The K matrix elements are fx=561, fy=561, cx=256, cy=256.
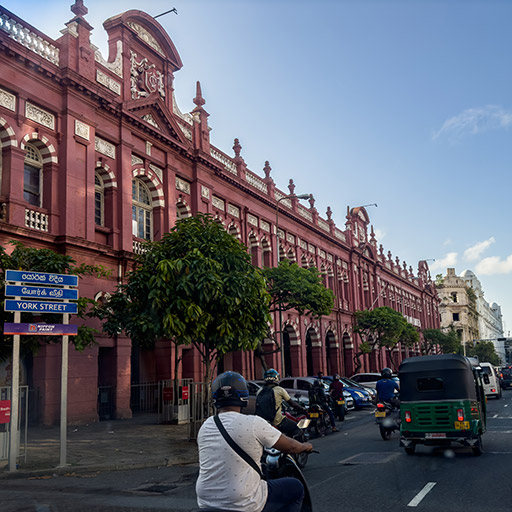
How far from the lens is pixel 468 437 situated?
1071cm

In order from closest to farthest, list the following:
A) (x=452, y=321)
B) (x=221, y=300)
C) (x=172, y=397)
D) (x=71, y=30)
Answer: (x=221, y=300)
(x=172, y=397)
(x=71, y=30)
(x=452, y=321)

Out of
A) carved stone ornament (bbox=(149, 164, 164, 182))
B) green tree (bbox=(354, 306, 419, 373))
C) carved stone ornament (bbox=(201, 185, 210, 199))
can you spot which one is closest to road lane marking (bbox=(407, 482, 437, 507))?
carved stone ornament (bbox=(149, 164, 164, 182))

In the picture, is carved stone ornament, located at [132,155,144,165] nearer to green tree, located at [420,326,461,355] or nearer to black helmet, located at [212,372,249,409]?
black helmet, located at [212,372,249,409]

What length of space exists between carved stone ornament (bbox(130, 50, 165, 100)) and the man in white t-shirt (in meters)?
22.9

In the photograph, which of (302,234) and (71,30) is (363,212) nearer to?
(302,234)

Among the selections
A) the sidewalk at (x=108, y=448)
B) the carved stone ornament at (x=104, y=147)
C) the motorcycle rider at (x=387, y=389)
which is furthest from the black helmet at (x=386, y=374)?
the carved stone ornament at (x=104, y=147)

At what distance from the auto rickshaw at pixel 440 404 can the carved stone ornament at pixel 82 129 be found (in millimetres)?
14934

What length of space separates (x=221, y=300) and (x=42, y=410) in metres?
7.55

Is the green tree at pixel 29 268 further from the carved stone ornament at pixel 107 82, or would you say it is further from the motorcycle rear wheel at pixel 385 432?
the carved stone ornament at pixel 107 82

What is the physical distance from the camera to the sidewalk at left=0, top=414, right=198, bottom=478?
1111 cm

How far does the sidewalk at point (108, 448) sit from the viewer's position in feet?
36.4

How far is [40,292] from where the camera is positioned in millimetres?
11477

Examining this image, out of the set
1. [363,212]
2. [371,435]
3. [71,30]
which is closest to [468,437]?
[371,435]

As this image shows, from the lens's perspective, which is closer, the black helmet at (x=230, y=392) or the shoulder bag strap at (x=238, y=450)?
the shoulder bag strap at (x=238, y=450)
